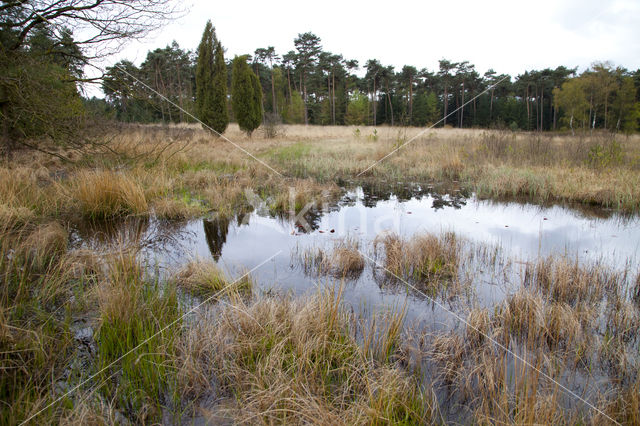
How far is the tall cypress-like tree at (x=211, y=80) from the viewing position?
58.6ft

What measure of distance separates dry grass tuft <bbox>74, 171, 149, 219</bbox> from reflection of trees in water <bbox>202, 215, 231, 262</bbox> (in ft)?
3.55

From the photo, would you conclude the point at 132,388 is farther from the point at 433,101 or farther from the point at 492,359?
the point at 433,101

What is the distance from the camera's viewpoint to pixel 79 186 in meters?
5.28

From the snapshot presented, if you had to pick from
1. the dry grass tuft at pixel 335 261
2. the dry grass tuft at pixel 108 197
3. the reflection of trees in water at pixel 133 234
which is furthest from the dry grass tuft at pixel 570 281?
the dry grass tuft at pixel 108 197

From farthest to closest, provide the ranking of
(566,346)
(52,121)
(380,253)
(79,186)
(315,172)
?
(315,172) < (79,186) < (52,121) < (380,253) < (566,346)

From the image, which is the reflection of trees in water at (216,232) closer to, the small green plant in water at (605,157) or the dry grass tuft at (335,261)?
the dry grass tuft at (335,261)

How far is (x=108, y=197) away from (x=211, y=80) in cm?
1471

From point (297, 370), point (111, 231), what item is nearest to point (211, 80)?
point (111, 231)

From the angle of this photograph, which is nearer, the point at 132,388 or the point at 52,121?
the point at 132,388

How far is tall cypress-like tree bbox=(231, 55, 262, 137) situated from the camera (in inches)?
743

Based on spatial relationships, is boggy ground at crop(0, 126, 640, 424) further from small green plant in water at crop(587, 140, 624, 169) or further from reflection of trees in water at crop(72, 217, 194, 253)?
small green plant in water at crop(587, 140, 624, 169)

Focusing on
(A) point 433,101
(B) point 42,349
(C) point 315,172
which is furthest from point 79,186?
(A) point 433,101

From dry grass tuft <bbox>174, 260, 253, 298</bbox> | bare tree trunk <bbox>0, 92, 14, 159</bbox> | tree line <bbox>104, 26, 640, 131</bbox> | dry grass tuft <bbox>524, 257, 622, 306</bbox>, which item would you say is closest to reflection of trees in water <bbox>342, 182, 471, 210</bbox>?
dry grass tuft <bbox>524, 257, 622, 306</bbox>

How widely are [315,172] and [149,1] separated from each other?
5.42 m
